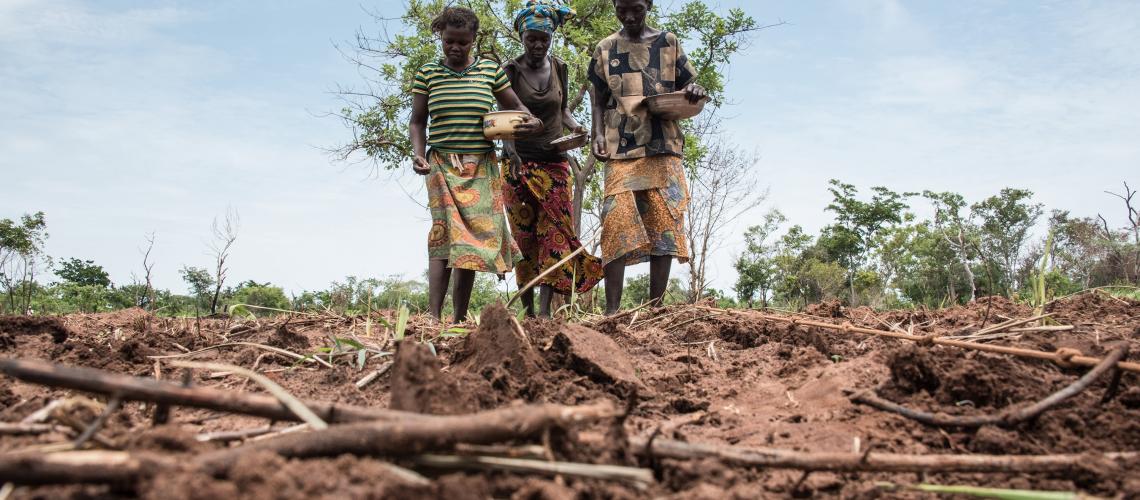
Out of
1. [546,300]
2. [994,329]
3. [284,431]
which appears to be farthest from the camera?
[546,300]

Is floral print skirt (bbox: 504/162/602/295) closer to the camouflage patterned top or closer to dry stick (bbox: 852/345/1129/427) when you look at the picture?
the camouflage patterned top

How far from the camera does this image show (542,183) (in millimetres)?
5008

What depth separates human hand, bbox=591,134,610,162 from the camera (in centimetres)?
469

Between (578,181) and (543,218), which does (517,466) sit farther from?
(578,181)

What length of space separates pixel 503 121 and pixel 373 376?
7.60 ft

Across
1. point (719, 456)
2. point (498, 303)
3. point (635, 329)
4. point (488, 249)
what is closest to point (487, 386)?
point (498, 303)


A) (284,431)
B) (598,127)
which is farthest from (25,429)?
(598,127)

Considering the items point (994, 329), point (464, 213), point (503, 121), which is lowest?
point (994, 329)

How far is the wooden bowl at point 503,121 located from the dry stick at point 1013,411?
2937 mm

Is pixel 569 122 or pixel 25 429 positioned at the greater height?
pixel 569 122

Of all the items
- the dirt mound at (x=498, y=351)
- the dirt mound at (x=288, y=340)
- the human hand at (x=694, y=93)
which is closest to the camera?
the dirt mound at (x=498, y=351)

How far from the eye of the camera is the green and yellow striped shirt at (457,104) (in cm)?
450

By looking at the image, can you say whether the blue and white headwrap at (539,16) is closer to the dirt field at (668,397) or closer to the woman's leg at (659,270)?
the woman's leg at (659,270)

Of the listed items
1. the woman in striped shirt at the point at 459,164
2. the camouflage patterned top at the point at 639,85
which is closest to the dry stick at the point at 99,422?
the woman in striped shirt at the point at 459,164
